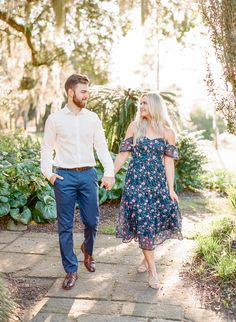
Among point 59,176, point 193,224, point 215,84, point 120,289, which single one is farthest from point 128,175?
point 193,224

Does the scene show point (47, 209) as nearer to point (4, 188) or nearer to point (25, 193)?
point (25, 193)

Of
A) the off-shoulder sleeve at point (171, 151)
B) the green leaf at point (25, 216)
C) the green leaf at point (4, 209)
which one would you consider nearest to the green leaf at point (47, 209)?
the green leaf at point (25, 216)

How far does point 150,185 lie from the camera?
4023 mm

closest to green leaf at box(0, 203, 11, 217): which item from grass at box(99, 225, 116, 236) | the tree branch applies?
grass at box(99, 225, 116, 236)

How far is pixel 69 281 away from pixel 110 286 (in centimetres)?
33

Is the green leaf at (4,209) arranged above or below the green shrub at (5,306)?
above

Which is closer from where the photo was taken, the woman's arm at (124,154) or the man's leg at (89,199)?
the man's leg at (89,199)

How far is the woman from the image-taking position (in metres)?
3.98

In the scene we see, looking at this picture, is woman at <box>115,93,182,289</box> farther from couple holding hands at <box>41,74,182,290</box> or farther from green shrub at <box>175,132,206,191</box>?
green shrub at <box>175,132,206,191</box>

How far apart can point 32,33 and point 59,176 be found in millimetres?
9218

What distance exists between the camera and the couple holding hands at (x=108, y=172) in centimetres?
390

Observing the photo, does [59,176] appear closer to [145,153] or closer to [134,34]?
[145,153]

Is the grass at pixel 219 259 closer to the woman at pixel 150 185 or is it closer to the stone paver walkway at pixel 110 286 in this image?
the stone paver walkway at pixel 110 286

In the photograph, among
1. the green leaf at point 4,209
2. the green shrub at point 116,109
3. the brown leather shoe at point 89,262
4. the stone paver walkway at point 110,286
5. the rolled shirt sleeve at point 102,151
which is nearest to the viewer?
the stone paver walkway at point 110,286
